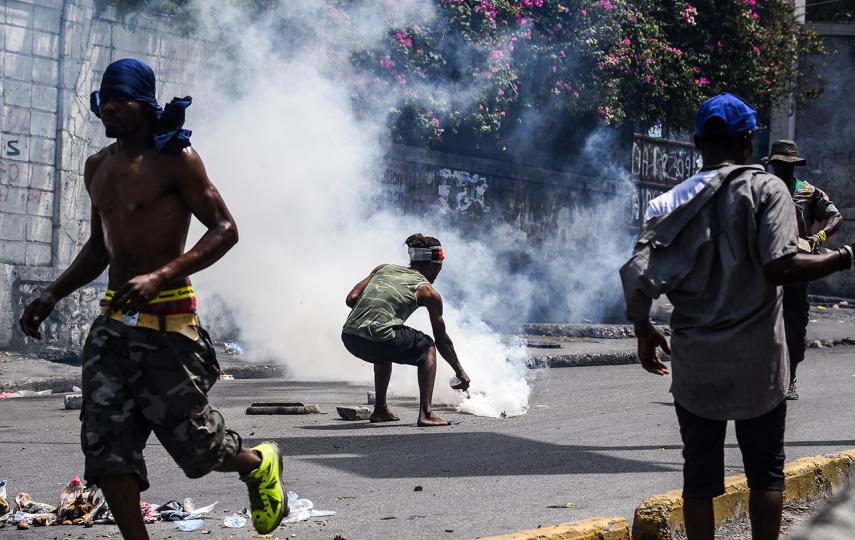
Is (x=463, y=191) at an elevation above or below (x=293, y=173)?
above

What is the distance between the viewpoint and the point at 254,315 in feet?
46.9

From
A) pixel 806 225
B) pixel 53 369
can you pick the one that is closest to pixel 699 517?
pixel 806 225

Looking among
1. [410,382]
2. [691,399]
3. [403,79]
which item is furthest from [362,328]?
[403,79]

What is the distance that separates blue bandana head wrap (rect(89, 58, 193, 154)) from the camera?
13.0 feet

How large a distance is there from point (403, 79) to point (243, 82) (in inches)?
85.8

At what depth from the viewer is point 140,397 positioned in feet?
12.7

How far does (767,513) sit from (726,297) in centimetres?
68

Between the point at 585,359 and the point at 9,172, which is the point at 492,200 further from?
the point at 9,172

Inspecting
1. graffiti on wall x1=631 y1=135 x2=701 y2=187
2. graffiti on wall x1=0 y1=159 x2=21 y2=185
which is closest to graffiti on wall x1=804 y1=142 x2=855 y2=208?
→ graffiti on wall x1=631 y1=135 x2=701 y2=187

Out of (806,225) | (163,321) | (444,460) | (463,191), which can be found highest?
(463,191)

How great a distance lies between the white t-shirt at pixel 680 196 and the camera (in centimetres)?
377

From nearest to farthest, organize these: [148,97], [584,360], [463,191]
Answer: [148,97] < [584,360] < [463,191]

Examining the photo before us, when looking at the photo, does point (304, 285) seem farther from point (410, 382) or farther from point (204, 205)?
point (204, 205)

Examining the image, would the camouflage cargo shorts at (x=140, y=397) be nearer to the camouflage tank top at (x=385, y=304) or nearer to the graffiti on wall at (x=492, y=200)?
the camouflage tank top at (x=385, y=304)
